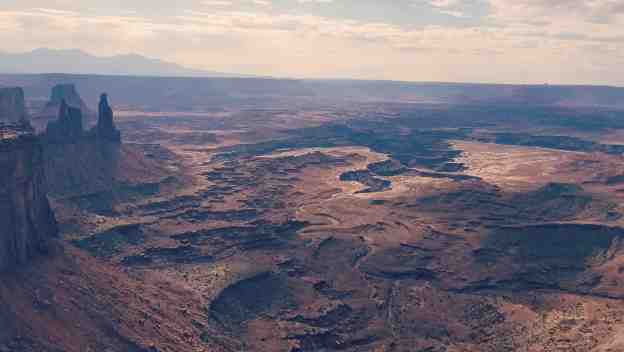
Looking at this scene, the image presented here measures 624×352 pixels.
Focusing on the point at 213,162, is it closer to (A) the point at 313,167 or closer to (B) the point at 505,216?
(A) the point at 313,167

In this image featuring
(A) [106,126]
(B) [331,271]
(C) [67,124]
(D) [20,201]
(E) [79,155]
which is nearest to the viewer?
(D) [20,201]

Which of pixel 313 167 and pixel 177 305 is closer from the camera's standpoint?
pixel 177 305

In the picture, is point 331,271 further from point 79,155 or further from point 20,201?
point 79,155

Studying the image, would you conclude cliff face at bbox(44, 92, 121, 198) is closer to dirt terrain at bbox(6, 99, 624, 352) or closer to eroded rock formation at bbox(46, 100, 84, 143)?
eroded rock formation at bbox(46, 100, 84, 143)

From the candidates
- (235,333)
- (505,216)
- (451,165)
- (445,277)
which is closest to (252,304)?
(235,333)

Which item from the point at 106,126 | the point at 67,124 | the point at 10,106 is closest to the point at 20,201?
the point at 67,124

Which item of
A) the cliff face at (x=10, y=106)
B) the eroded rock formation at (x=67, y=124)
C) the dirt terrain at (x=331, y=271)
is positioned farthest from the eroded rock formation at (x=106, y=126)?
the cliff face at (x=10, y=106)

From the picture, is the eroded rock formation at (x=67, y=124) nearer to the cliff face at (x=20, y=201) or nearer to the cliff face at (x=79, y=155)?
the cliff face at (x=79, y=155)
